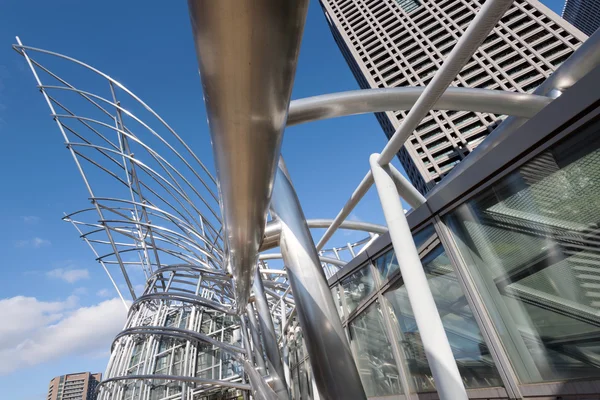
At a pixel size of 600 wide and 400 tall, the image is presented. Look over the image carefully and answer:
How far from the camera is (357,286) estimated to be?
9.02 meters

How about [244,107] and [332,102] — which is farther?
[332,102]

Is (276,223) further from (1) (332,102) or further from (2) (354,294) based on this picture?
(2) (354,294)

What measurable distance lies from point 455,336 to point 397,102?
372 centimetres

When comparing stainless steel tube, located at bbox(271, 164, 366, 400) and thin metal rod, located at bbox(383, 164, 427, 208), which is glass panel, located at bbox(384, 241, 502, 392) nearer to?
thin metal rod, located at bbox(383, 164, 427, 208)

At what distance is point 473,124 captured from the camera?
85438 millimetres

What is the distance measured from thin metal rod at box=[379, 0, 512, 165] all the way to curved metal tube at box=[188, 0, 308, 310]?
8.18 feet

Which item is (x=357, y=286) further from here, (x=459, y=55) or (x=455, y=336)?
(x=459, y=55)

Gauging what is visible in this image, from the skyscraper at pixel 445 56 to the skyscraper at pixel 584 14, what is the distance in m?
57.5

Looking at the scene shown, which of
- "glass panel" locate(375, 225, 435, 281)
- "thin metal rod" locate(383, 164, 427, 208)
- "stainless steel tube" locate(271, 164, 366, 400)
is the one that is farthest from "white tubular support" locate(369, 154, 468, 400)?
"stainless steel tube" locate(271, 164, 366, 400)

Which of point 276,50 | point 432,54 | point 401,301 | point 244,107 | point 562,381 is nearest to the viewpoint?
point 276,50

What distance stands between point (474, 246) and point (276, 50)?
184 inches

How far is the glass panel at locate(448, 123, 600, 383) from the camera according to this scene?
140 inches

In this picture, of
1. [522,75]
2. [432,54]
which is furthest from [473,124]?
[432,54]

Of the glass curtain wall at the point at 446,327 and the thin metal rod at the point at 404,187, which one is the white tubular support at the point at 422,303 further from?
the glass curtain wall at the point at 446,327
